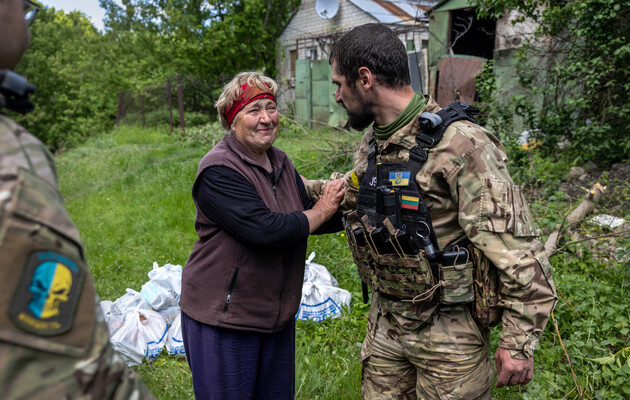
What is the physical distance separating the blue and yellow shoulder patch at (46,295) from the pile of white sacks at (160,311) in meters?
2.88

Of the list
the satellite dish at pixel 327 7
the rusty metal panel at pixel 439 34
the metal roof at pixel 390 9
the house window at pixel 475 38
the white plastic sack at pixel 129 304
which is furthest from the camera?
the satellite dish at pixel 327 7

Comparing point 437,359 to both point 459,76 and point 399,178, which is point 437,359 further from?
point 459,76

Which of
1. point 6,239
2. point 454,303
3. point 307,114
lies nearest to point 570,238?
point 454,303

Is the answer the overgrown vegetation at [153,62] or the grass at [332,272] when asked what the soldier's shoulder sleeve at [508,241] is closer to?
the grass at [332,272]

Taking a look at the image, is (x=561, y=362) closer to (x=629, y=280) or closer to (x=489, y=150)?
(x=629, y=280)

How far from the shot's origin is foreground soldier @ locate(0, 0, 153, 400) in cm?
85

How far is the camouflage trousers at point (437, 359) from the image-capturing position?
2061 mm

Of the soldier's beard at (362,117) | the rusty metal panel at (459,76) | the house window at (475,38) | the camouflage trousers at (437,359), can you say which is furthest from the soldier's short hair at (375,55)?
the house window at (475,38)

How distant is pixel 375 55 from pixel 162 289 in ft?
9.29

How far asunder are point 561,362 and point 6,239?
316 cm

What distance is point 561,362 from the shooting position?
301cm

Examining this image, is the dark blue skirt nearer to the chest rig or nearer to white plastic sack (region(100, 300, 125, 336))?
the chest rig

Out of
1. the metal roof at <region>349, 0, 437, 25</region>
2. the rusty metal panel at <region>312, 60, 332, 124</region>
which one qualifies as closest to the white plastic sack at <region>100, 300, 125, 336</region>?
the rusty metal panel at <region>312, 60, 332, 124</region>

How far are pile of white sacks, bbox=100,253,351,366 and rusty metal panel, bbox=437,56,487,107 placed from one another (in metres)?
5.33
